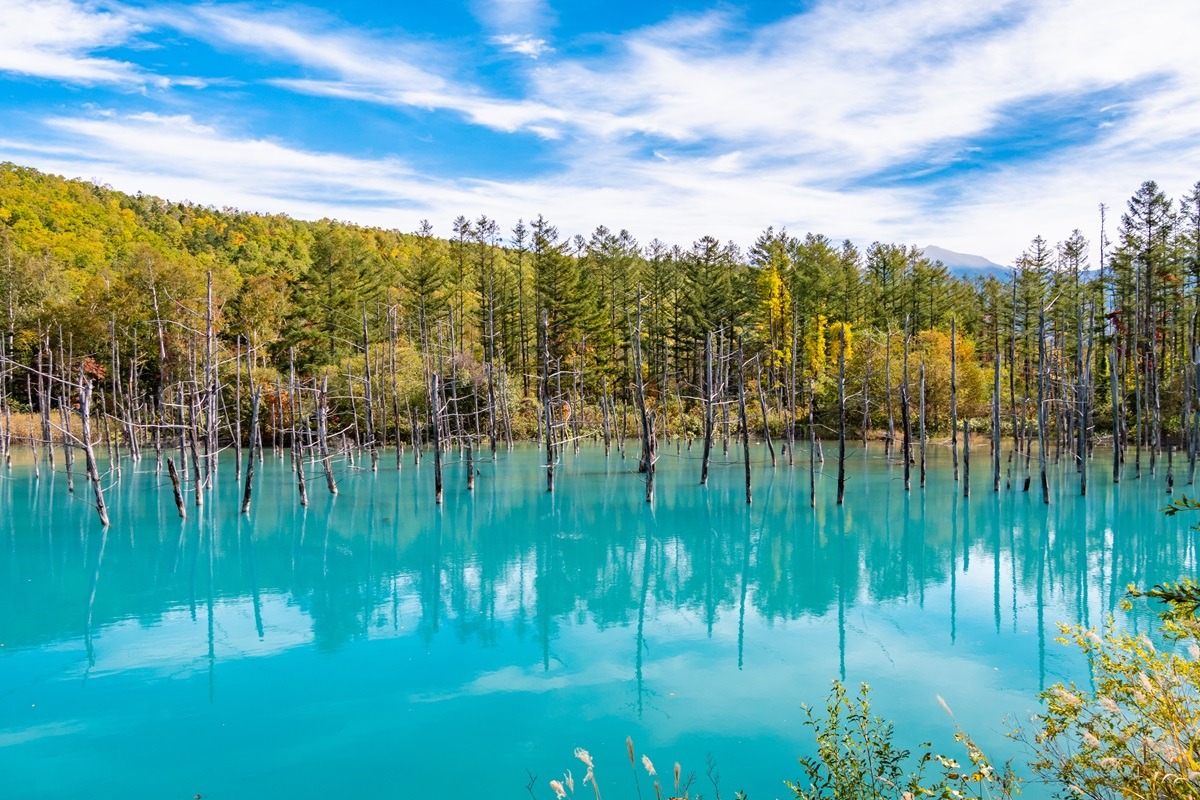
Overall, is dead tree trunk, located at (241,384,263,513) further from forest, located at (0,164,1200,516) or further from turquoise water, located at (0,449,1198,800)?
forest, located at (0,164,1200,516)

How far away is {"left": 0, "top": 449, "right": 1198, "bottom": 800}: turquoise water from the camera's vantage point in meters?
8.04

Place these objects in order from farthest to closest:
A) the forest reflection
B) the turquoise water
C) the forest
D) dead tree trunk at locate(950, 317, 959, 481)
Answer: the forest, dead tree trunk at locate(950, 317, 959, 481), the forest reflection, the turquoise water

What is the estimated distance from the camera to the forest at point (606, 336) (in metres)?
35.7

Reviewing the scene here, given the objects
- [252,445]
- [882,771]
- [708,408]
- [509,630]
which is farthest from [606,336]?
[882,771]

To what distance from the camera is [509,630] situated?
12.3 m

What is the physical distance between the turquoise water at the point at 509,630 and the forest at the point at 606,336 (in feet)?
39.7

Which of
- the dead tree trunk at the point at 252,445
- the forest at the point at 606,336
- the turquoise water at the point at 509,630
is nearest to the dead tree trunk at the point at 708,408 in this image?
the turquoise water at the point at 509,630

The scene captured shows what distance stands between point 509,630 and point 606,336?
34.2m

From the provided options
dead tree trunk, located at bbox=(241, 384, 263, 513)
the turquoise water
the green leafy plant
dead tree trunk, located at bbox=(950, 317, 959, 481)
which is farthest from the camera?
dead tree trunk, located at bbox=(950, 317, 959, 481)

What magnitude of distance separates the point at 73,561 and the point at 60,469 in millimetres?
19025

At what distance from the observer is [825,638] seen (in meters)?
11.7

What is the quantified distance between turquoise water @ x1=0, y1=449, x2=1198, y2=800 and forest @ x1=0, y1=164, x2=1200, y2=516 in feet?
39.7

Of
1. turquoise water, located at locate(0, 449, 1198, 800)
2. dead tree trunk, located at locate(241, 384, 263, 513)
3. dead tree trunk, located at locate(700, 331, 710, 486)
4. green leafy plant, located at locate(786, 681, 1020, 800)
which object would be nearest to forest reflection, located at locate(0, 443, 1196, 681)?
turquoise water, located at locate(0, 449, 1198, 800)

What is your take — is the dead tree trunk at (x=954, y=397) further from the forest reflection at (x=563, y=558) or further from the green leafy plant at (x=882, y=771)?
the green leafy plant at (x=882, y=771)
